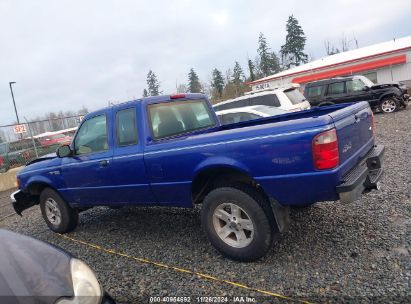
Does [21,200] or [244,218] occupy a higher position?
[21,200]

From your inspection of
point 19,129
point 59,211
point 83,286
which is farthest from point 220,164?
point 19,129

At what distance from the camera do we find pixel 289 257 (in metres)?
3.78

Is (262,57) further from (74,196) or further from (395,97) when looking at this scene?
(74,196)

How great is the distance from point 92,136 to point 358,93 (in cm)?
1403

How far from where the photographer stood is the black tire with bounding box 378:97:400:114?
15484 mm

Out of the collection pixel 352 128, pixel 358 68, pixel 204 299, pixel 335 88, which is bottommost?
pixel 204 299

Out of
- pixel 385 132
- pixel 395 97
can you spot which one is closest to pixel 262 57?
pixel 395 97

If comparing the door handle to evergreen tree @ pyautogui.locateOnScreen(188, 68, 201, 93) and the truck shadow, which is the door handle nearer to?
the truck shadow

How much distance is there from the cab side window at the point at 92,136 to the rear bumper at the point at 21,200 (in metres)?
1.78

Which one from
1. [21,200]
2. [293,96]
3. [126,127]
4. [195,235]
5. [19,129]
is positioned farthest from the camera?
[19,129]

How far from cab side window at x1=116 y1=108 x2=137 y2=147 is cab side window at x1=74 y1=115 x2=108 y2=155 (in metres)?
0.29

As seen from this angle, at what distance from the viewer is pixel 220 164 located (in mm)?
3688

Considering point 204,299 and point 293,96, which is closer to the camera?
point 204,299

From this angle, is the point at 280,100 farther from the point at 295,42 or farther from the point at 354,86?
the point at 295,42
